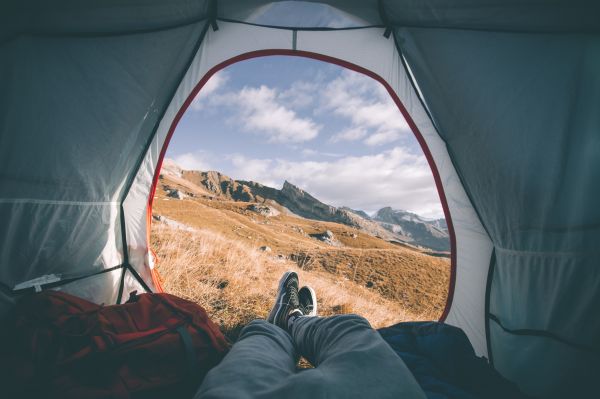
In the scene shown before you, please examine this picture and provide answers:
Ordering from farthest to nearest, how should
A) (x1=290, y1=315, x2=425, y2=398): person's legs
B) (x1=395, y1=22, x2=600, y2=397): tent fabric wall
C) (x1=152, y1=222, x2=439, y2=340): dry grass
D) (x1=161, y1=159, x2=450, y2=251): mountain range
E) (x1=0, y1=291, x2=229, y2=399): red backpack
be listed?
(x1=161, y1=159, x2=450, y2=251): mountain range
(x1=152, y1=222, x2=439, y2=340): dry grass
(x1=395, y1=22, x2=600, y2=397): tent fabric wall
(x1=0, y1=291, x2=229, y2=399): red backpack
(x1=290, y1=315, x2=425, y2=398): person's legs

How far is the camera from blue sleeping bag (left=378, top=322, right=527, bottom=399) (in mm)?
1213

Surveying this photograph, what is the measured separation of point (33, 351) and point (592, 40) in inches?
124

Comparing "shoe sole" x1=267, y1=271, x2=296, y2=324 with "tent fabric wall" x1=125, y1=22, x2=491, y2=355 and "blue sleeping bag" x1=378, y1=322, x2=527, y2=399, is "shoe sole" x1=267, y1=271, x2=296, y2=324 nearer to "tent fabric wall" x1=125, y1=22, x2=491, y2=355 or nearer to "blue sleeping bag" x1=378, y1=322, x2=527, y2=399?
"blue sleeping bag" x1=378, y1=322, x2=527, y2=399

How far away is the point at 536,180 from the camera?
4.94ft

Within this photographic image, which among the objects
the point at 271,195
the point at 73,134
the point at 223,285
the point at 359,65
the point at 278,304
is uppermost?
the point at 271,195

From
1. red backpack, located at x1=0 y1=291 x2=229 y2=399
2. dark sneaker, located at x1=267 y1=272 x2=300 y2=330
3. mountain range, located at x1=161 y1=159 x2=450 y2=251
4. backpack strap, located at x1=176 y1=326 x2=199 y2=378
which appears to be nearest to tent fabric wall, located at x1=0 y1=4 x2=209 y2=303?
red backpack, located at x1=0 y1=291 x2=229 y2=399

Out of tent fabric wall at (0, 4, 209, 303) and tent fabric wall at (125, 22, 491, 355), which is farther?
tent fabric wall at (125, 22, 491, 355)

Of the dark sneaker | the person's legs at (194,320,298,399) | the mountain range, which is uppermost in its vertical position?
the mountain range

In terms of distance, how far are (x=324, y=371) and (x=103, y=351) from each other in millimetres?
1092

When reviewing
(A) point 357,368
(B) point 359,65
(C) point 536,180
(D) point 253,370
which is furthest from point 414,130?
(D) point 253,370

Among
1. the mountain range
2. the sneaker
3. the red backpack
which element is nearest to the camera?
the red backpack

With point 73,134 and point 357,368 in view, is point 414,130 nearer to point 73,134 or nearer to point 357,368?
point 357,368

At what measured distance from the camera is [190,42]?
8.13ft

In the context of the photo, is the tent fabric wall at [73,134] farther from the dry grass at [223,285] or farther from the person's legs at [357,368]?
the person's legs at [357,368]
